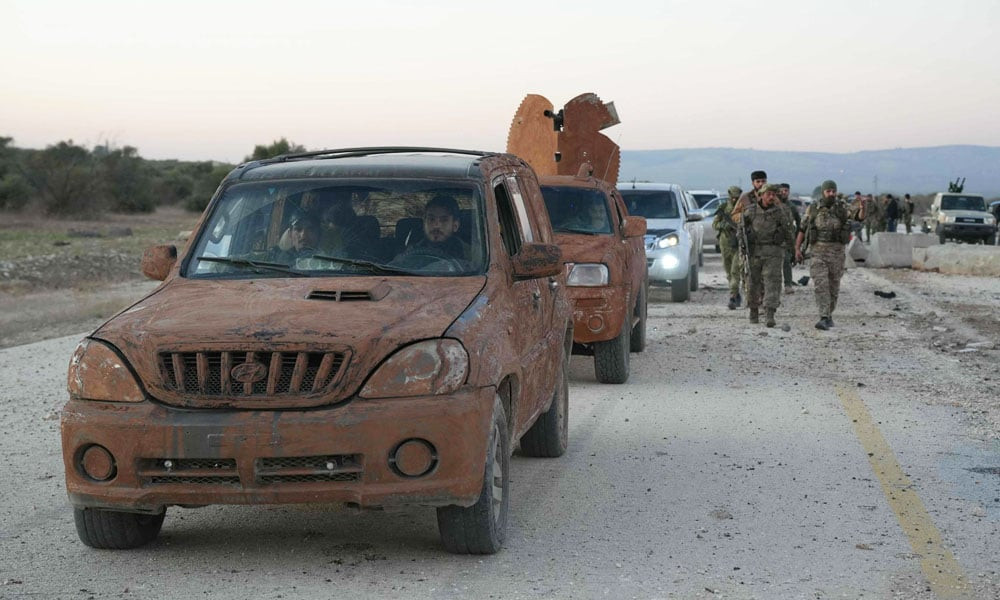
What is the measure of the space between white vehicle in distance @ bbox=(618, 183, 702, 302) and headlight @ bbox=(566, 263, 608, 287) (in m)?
8.99

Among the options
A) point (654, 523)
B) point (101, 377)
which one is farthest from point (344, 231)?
point (654, 523)

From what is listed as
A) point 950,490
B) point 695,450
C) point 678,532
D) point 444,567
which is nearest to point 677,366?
point 695,450

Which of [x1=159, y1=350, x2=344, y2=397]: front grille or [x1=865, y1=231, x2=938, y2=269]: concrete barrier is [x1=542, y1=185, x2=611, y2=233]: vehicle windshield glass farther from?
[x1=865, y1=231, x2=938, y2=269]: concrete barrier

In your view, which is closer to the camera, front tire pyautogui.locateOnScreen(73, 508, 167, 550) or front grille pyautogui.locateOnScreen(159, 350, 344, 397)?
front grille pyautogui.locateOnScreen(159, 350, 344, 397)

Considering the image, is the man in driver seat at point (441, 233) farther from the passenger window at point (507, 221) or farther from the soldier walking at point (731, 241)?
the soldier walking at point (731, 241)

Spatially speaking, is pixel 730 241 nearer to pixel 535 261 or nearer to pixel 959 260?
pixel 959 260

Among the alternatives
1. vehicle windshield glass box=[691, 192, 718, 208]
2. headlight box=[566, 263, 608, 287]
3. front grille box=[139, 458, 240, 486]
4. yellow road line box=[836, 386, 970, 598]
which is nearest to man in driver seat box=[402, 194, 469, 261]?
front grille box=[139, 458, 240, 486]

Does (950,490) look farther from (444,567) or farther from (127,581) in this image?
(127,581)

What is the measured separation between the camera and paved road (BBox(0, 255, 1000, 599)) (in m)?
5.43

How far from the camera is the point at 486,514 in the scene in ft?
18.5

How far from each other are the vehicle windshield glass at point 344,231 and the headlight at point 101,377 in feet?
3.18

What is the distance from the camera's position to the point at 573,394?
36.6 feet

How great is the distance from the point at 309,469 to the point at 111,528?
110 centimetres

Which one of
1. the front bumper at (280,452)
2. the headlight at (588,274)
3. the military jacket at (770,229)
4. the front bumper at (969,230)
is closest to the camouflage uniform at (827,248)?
the military jacket at (770,229)
